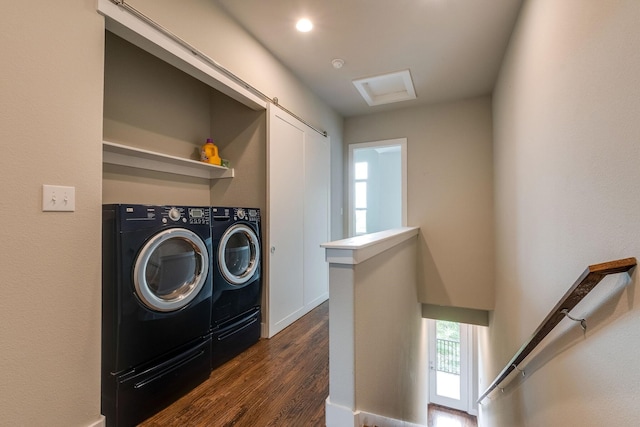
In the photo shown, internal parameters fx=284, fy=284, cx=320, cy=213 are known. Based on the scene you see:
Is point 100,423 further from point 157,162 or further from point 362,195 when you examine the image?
point 362,195

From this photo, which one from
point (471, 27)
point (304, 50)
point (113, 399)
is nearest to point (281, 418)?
point (113, 399)

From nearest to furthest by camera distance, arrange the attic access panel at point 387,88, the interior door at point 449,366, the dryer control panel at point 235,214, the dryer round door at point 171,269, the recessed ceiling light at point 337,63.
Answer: the dryer round door at point 171,269 < the dryer control panel at point 235,214 < the recessed ceiling light at point 337,63 < the attic access panel at point 387,88 < the interior door at point 449,366

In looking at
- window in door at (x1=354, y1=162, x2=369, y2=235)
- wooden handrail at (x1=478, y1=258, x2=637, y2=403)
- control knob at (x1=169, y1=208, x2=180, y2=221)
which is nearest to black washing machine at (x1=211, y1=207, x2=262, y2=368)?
control knob at (x1=169, y1=208, x2=180, y2=221)

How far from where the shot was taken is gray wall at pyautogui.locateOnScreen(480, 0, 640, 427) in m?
0.81

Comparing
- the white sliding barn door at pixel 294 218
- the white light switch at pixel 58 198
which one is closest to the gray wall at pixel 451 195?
the white sliding barn door at pixel 294 218

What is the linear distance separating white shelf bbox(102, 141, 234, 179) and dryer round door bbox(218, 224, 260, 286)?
0.67m

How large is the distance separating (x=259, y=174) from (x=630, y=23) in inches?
91.2

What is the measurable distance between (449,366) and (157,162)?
6.45m

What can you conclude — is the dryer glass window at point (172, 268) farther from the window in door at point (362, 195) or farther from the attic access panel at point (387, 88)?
the window in door at point (362, 195)

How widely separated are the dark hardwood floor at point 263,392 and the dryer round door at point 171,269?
577 mm

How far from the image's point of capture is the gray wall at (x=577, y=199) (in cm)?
81

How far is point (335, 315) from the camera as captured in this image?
161 centimetres

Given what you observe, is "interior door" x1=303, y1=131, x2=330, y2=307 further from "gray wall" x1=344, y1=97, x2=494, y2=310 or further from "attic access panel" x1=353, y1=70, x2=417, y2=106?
"gray wall" x1=344, y1=97, x2=494, y2=310

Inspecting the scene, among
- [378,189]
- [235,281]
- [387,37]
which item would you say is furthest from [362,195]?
[235,281]
